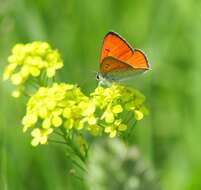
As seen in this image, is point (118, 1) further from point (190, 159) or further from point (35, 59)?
point (35, 59)

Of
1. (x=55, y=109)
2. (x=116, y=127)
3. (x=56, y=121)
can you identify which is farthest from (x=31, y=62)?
(x=116, y=127)

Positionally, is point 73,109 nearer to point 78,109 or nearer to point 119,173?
point 78,109

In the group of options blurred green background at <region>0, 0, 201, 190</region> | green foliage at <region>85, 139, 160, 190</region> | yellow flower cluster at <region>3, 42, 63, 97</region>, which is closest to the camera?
green foliage at <region>85, 139, 160, 190</region>

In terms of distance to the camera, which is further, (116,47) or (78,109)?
(116,47)

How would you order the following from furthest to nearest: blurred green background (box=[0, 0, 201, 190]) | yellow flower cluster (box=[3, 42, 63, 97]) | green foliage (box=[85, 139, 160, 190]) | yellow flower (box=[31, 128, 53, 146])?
blurred green background (box=[0, 0, 201, 190]) < yellow flower cluster (box=[3, 42, 63, 97]) < yellow flower (box=[31, 128, 53, 146]) < green foliage (box=[85, 139, 160, 190])

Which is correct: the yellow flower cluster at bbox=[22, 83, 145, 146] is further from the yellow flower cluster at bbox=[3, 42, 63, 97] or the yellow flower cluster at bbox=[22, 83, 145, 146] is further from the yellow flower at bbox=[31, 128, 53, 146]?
the yellow flower cluster at bbox=[3, 42, 63, 97]

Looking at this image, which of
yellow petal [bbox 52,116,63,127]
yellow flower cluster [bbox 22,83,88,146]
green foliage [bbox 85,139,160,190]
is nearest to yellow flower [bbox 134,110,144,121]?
yellow flower cluster [bbox 22,83,88,146]
